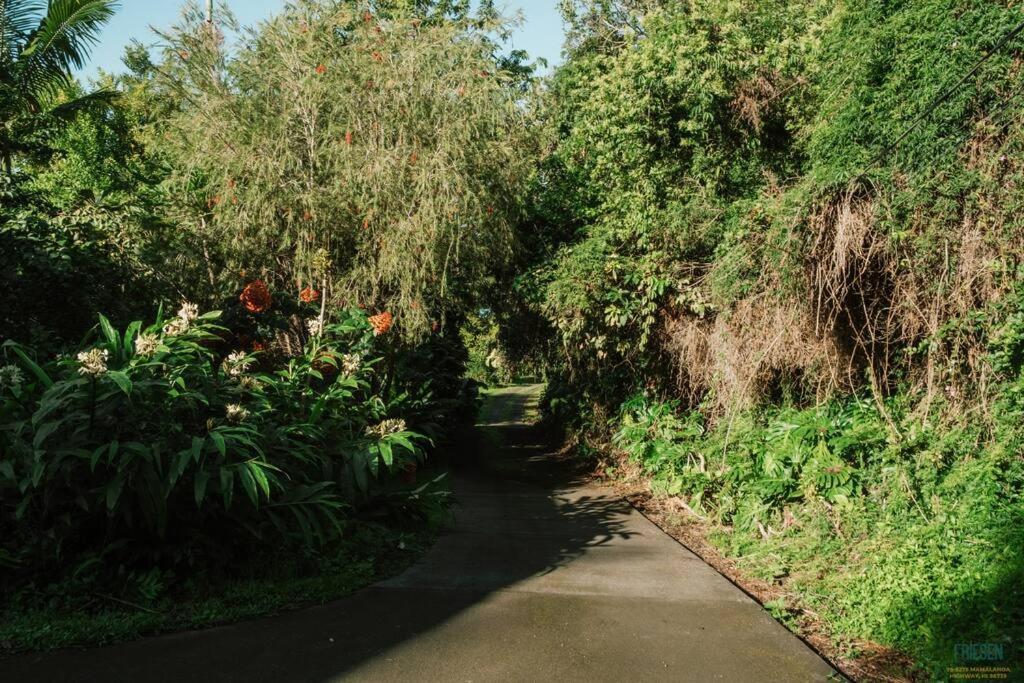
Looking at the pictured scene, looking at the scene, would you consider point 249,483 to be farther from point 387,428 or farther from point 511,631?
point 387,428

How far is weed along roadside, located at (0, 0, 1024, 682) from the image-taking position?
4.66 metres

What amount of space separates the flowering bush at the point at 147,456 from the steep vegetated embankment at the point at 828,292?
3994 millimetres

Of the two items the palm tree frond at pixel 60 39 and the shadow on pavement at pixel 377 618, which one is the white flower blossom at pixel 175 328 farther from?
the palm tree frond at pixel 60 39

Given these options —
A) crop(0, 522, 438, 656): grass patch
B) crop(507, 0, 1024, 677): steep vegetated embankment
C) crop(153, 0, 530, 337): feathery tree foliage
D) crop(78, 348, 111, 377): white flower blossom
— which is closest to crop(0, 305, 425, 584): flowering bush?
crop(78, 348, 111, 377): white flower blossom

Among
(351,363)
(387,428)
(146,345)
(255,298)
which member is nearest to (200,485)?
(146,345)

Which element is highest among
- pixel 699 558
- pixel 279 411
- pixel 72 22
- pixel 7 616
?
pixel 72 22

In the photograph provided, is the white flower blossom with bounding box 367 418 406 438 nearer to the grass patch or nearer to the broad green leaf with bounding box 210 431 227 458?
the grass patch

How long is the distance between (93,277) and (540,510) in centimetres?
539

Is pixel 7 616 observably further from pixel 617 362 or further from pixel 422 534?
pixel 617 362

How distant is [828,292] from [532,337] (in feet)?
24.2

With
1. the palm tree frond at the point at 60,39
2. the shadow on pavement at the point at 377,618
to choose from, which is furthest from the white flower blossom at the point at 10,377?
the palm tree frond at the point at 60,39

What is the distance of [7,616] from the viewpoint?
434 cm

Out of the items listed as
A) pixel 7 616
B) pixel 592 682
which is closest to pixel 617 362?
pixel 592 682

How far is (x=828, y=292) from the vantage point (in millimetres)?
7234
